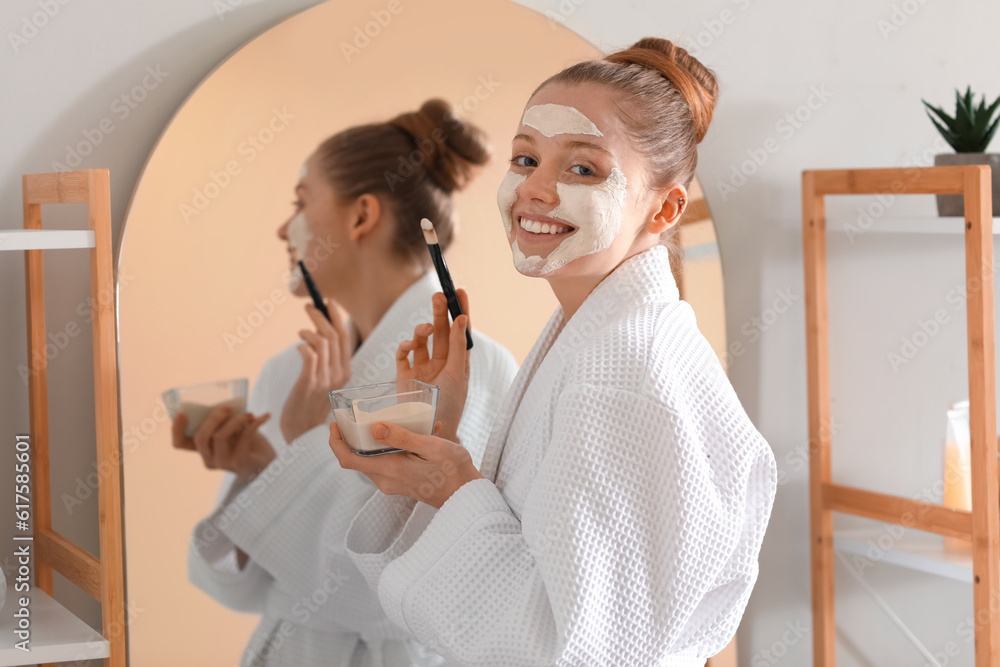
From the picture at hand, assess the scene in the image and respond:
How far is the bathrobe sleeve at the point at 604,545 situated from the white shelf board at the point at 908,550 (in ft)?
1.72

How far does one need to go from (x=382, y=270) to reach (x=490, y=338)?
139 millimetres

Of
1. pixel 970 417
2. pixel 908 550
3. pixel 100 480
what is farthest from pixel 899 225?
pixel 100 480

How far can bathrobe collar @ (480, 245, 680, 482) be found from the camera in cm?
75

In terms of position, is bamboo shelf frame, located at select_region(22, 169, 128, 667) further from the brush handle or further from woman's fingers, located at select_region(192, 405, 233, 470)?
the brush handle

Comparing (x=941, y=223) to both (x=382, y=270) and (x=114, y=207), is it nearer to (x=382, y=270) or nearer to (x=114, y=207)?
(x=382, y=270)

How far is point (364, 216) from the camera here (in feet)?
3.14

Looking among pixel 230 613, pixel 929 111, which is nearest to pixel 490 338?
pixel 230 613

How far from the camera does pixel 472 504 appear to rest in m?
0.69

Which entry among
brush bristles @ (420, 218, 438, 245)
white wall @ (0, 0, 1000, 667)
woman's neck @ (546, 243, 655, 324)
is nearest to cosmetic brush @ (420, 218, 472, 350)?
brush bristles @ (420, 218, 438, 245)

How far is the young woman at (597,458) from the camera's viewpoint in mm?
621

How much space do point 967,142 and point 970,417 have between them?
1.07 feet

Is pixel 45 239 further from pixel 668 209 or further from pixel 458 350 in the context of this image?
pixel 668 209

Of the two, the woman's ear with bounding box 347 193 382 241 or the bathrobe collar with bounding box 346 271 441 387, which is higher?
the woman's ear with bounding box 347 193 382 241

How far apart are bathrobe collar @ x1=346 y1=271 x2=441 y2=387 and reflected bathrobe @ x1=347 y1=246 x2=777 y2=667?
0.80 feet
